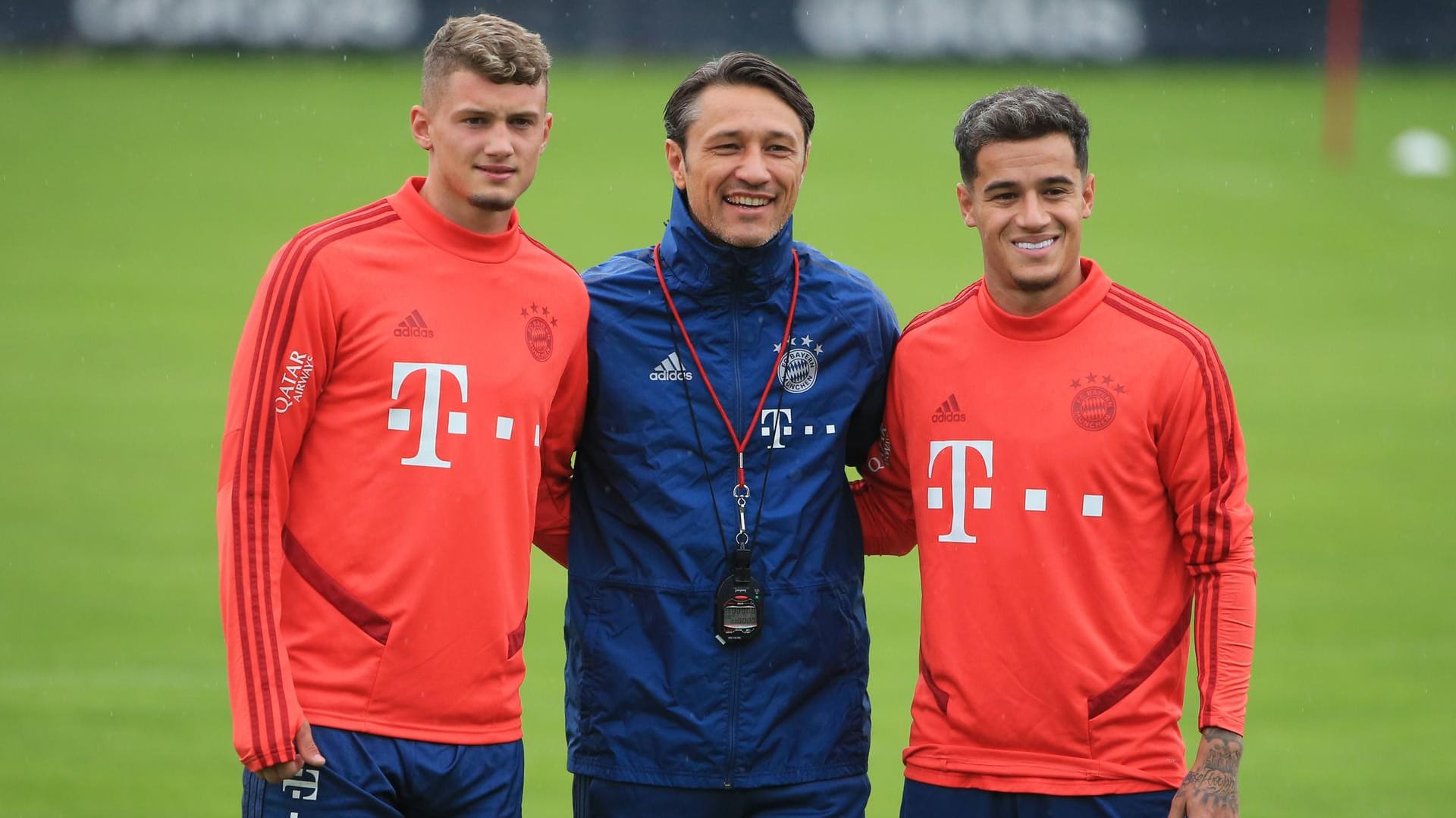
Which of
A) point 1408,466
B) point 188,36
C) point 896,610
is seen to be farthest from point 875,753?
point 188,36

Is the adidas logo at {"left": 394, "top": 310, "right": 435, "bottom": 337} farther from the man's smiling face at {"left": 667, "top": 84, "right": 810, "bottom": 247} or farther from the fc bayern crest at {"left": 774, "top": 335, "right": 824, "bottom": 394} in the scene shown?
the fc bayern crest at {"left": 774, "top": 335, "right": 824, "bottom": 394}

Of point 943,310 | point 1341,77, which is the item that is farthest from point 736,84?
point 1341,77

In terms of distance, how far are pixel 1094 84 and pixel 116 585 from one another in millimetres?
18138

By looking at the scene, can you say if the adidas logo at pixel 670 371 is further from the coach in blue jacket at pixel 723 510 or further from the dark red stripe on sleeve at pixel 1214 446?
the dark red stripe on sleeve at pixel 1214 446

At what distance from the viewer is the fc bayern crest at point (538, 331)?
4.07 m

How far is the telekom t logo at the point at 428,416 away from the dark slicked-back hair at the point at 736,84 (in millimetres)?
803

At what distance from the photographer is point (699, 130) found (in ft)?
13.9

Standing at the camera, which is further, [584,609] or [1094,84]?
[1094,84]

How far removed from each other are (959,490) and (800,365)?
0.47m

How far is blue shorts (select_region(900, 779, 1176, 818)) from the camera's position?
3.96 m

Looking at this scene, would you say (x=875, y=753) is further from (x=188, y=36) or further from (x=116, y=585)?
(x=188, y=36)

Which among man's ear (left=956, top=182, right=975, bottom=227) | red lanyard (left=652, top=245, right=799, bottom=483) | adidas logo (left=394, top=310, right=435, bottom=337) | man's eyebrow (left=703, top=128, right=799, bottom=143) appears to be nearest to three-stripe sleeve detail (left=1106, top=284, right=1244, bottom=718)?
man's ear (left=956, top=182, right=975, bottom=227)

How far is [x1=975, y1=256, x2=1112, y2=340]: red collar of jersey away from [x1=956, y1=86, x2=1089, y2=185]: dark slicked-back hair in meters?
0.27

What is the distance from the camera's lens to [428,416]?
Answer: 3.89 m
